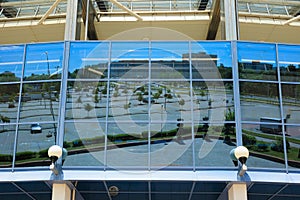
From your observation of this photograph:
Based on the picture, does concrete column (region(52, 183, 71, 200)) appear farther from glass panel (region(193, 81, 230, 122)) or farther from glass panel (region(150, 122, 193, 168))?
glass panel (region(193, 81, 230, 122))

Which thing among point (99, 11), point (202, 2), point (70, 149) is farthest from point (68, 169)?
point (202, 2)

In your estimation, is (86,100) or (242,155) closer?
(242,155)

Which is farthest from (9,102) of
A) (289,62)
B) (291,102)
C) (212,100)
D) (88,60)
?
(289,62)

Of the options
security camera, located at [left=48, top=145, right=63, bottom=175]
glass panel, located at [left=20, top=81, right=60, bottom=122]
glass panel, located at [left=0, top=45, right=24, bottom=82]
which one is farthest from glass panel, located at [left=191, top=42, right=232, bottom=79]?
glass panel, located at [left=0, top=45, right=24, bottom=82]

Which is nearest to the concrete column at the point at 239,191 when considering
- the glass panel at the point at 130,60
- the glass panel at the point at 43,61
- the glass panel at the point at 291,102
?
the glass panel at the point at 291,102

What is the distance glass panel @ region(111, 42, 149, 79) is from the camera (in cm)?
1389

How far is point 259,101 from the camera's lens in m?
13.6

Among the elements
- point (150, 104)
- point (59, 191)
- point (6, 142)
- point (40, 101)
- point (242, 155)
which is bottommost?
point (59, 191)

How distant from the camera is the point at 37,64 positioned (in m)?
14.1

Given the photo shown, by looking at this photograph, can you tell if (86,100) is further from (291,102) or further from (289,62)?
(289,62)

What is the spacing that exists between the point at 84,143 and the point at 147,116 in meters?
2.06

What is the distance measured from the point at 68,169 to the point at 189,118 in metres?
3.89

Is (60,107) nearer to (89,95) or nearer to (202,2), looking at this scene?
(89,95)

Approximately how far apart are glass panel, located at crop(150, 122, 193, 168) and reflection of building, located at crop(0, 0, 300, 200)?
30 mm
